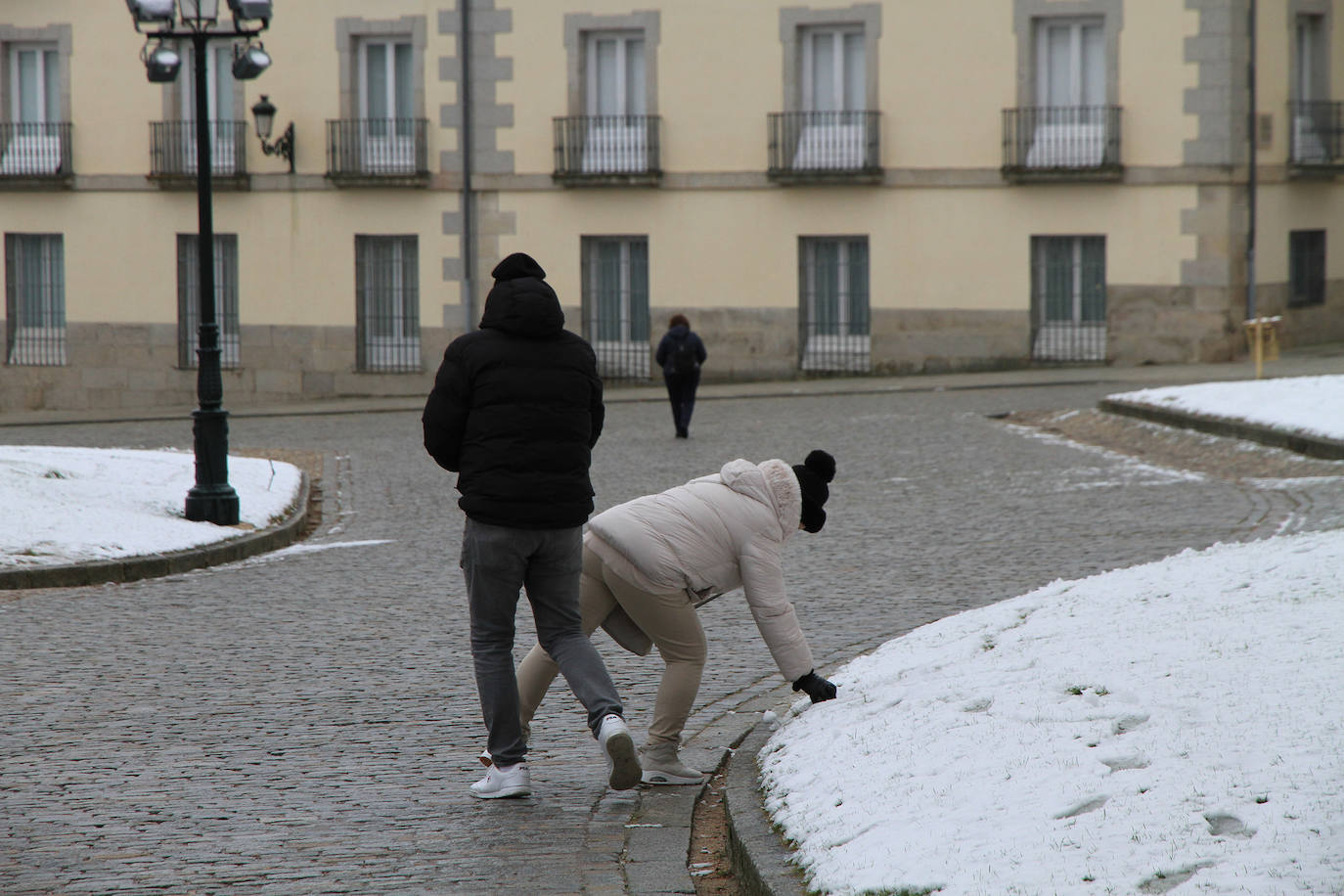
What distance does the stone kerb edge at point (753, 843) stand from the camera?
4.93 meters

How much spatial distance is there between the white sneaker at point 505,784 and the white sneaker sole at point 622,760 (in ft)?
1.09

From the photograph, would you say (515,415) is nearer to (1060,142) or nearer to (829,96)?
(1060,142)

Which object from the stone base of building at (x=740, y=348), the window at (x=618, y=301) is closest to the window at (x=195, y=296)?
the stone base of building at (x=740, y=348)

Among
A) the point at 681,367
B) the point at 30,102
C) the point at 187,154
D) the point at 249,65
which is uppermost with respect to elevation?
the point at 30,102

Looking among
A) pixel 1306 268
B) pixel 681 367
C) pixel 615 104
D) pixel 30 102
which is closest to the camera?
pixel 681 367

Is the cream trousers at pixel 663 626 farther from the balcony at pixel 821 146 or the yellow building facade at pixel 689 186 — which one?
the balcony at pixel 821 146

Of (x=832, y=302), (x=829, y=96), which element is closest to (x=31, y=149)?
(x=829, y=96)

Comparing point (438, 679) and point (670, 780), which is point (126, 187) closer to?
point (438, 679)

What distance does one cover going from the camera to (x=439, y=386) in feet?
19.7

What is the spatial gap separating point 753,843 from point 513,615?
1.29 meters

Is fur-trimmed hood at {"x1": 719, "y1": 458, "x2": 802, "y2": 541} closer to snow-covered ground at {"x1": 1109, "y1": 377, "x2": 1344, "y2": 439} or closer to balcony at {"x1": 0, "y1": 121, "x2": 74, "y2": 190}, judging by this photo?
snow-covered ground at {"x1": 1109, "y1": 377, "x2": 1344, "y2": 439}

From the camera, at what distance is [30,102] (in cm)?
3112

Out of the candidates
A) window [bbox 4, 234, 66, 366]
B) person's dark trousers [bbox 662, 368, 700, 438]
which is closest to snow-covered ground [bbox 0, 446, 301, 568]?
person's dark trousers [bbox 662, 368, 700, 438]

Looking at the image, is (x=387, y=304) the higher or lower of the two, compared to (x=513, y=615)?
higher
